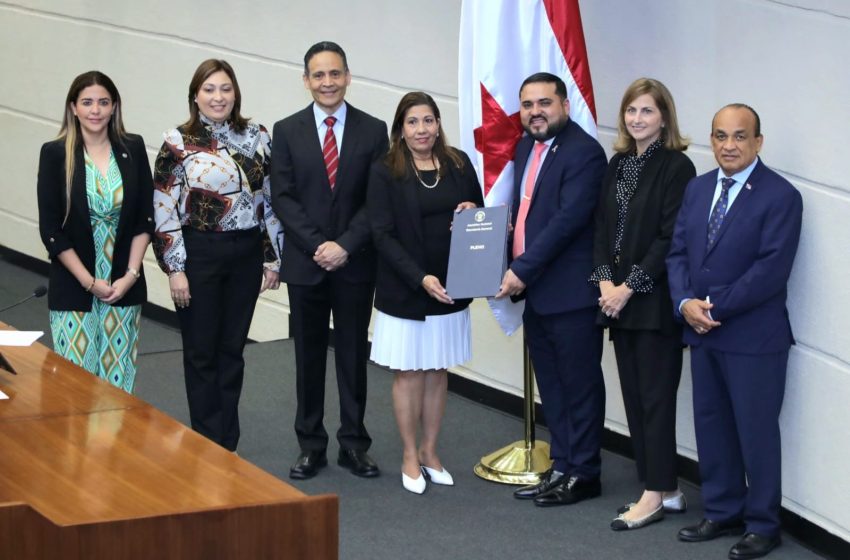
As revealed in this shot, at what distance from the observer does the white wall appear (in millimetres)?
4395

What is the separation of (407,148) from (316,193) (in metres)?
0.38

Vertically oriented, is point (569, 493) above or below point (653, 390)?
below

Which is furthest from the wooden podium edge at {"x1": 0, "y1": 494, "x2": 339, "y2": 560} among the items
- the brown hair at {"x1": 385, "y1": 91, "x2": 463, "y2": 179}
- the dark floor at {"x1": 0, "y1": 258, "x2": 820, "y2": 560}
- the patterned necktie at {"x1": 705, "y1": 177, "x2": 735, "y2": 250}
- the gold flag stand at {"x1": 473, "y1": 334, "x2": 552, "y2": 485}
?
the gold flag stand at {"x1": 473, "y1": 334, "x2": 552, "y2": 485}

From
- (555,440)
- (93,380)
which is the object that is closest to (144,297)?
(93,380)

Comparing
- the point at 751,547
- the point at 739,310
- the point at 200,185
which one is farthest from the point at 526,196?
the point at 751,547

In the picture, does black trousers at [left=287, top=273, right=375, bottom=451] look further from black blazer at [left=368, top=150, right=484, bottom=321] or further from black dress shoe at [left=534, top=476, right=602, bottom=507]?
black dress shoe at [left=534, top=476, right=602, bottom=507]

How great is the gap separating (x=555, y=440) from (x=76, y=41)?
4.72 meters

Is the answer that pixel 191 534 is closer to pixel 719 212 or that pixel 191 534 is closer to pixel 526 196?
pixel 719 212

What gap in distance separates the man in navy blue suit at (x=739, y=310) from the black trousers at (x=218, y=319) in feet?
5.23

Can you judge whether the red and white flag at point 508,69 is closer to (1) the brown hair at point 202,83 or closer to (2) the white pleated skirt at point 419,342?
(2) the white pleated skirt at point 419,342

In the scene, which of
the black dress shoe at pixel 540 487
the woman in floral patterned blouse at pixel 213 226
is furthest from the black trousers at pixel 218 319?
the black dress shoe at pixel 540 487

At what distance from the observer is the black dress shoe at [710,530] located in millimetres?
4578

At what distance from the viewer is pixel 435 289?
4.90 m

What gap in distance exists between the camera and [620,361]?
4.84m
